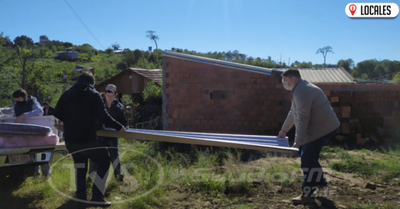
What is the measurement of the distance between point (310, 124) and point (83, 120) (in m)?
2.83

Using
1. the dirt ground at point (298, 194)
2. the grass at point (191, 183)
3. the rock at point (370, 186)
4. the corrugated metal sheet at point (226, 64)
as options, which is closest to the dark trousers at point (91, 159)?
the grass at point (191, 183)

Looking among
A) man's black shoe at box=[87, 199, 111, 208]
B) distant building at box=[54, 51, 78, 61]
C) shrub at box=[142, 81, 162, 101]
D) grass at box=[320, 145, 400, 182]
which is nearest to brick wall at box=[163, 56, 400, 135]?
shrub at box=[142, 81, 162, 101]

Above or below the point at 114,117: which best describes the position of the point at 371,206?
below

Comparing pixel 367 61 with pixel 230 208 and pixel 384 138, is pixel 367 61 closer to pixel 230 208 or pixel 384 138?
pixel 384 138

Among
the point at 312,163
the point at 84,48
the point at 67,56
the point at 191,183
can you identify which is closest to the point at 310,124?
the point at 312,163

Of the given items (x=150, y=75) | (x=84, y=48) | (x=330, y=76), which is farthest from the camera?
(x=84, y=48)

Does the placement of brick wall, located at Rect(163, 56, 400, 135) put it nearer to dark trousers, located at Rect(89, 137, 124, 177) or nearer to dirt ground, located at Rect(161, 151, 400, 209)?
dirt ground, located at Rect(161, 151, 400, 209)

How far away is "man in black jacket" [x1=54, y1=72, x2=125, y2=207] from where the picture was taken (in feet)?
12.7

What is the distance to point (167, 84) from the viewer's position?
1042 cm

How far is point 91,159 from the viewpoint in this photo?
402 centimetres

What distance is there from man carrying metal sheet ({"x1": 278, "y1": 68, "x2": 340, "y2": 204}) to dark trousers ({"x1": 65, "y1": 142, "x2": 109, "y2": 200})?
2.44 metres

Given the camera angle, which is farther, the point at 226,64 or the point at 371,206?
the point at 226,64

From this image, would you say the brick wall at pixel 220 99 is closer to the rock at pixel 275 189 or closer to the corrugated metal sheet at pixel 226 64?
the corrugated metal sheet at pixel 226 64

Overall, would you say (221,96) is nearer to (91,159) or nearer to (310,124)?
(310,124)
